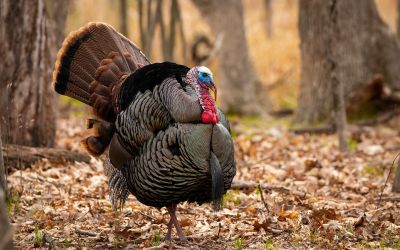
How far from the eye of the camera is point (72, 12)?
18891mm

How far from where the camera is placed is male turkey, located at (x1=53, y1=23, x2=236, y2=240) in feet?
15.8

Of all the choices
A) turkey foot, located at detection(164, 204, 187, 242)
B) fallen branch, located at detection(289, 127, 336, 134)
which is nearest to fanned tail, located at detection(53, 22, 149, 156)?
turkey foot, located at detection(164, 204, 187, 242)

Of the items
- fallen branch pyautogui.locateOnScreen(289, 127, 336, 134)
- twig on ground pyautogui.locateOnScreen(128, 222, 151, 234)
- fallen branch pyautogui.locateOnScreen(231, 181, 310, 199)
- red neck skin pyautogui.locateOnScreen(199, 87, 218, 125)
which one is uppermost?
red neck skin pyautogui.locateOnScreen(199, 87, 218, 125)

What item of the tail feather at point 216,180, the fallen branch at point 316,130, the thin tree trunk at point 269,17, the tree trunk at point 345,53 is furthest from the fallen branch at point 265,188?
the thin tree trunk at point 269,17

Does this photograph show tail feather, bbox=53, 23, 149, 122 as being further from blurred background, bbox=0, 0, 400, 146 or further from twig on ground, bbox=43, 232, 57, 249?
twig on ground, bbox=43, 232, 57, 249

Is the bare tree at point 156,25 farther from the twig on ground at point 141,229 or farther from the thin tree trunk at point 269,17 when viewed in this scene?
the thin tree trunk at point 269,17

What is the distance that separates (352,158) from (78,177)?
3.71m

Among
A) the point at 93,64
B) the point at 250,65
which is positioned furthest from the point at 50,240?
the point at 250,65

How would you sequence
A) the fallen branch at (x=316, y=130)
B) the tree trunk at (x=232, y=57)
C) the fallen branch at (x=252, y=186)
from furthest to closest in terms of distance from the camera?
the tree trunk at (x=232, y=57)
the fallen branch at (x=316, y=130)
the fallen branch at (x=252, y=186)

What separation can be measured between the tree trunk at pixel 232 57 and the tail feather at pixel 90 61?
27.2 ft

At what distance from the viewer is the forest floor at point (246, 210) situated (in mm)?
5230

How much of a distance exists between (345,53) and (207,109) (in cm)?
735

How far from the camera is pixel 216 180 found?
15.9 ft

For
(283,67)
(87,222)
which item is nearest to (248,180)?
(87,222)
